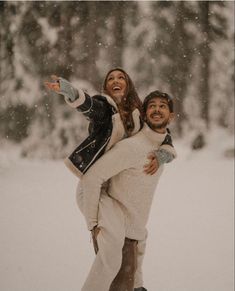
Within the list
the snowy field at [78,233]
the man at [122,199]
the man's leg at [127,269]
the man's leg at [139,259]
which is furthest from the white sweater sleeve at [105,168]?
the snowy field at [78,233]

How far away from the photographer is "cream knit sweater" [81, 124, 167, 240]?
2350mm

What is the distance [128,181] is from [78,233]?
2576 millimetres

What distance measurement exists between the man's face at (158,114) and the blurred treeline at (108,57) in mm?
5741

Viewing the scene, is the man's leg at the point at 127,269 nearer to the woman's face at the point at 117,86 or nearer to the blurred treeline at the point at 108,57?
the woman's face at the point at 117,86

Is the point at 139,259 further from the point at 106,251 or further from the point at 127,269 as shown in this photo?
the point at 106,251

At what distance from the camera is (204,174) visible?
840 cm

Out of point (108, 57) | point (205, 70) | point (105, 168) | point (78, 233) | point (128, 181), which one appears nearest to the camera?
point (105, 168)

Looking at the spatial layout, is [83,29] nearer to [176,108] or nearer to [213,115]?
[176,108]

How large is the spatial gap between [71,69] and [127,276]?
735 centimetres

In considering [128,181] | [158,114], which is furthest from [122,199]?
[158,114]

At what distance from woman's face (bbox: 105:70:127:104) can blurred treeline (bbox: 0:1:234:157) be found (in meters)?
5.65

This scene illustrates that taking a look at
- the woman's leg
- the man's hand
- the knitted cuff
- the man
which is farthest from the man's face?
the man's hand

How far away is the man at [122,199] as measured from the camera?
236cm

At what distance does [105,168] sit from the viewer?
234cm
